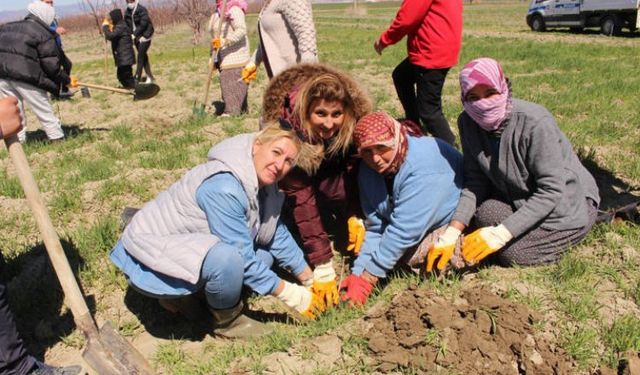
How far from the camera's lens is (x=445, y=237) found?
2.84m

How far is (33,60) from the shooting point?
5523mm

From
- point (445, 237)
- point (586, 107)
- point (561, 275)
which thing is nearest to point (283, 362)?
point (445, 237)

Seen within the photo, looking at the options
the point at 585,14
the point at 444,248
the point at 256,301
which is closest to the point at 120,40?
the point at 256,301

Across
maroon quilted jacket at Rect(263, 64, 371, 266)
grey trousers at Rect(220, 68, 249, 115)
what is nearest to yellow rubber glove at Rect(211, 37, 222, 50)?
grey trousers at Rect(220, 68, 249, 115)

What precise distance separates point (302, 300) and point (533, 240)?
133 centimetres

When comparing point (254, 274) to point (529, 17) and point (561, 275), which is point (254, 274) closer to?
point (561, 275)

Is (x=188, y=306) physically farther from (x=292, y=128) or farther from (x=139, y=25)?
(x=139, y=25)

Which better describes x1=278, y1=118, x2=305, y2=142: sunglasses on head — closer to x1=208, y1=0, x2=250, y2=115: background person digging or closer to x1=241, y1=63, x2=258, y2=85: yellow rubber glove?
x1=241, y1=63, x2=258, y2=85: yellow rubber glove

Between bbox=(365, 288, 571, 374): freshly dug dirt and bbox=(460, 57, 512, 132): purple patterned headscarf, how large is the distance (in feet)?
2.96

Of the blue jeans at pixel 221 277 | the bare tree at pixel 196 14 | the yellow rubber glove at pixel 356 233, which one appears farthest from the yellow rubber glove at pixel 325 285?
the bare tree at pixel 196 14

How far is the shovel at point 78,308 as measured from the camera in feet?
7.21

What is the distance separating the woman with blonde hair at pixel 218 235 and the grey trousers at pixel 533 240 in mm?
1145

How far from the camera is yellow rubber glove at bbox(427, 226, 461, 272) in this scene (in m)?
2.82

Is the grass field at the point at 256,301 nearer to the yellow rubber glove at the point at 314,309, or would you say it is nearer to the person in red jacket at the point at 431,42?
the yellow rubber glove at the point at 314,309
